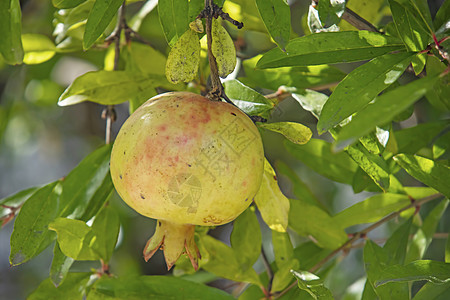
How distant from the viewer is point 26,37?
3.75ft

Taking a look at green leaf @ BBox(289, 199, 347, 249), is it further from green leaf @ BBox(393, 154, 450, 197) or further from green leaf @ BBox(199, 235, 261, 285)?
green leaf @ BBox(393, 154, 450, 197)

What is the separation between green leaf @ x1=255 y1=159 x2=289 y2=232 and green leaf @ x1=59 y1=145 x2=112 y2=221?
11.4 inches

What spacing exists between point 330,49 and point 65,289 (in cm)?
61

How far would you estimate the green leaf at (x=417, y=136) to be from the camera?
104 centimetres

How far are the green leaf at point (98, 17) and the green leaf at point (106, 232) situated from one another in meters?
0.38

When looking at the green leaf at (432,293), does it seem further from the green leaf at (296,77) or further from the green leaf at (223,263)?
the green leaf at (296,77)

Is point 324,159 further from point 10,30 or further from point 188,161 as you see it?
point 10,30

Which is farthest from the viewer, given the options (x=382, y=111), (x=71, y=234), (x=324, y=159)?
(x=324, y=159)

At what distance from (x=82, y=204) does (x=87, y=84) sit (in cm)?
21

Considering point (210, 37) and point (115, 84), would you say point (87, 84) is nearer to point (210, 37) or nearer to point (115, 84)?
point (115, 84)

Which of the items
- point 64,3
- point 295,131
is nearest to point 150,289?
point 295,131

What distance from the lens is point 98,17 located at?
28.8 inches

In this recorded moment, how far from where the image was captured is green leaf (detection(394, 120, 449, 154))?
1.04m

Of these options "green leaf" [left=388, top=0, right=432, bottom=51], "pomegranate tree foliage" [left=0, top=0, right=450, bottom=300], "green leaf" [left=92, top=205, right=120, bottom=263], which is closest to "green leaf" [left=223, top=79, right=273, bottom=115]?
"pomegranate tree foliage" [left=0, top=0, right=450, bottom=300]
